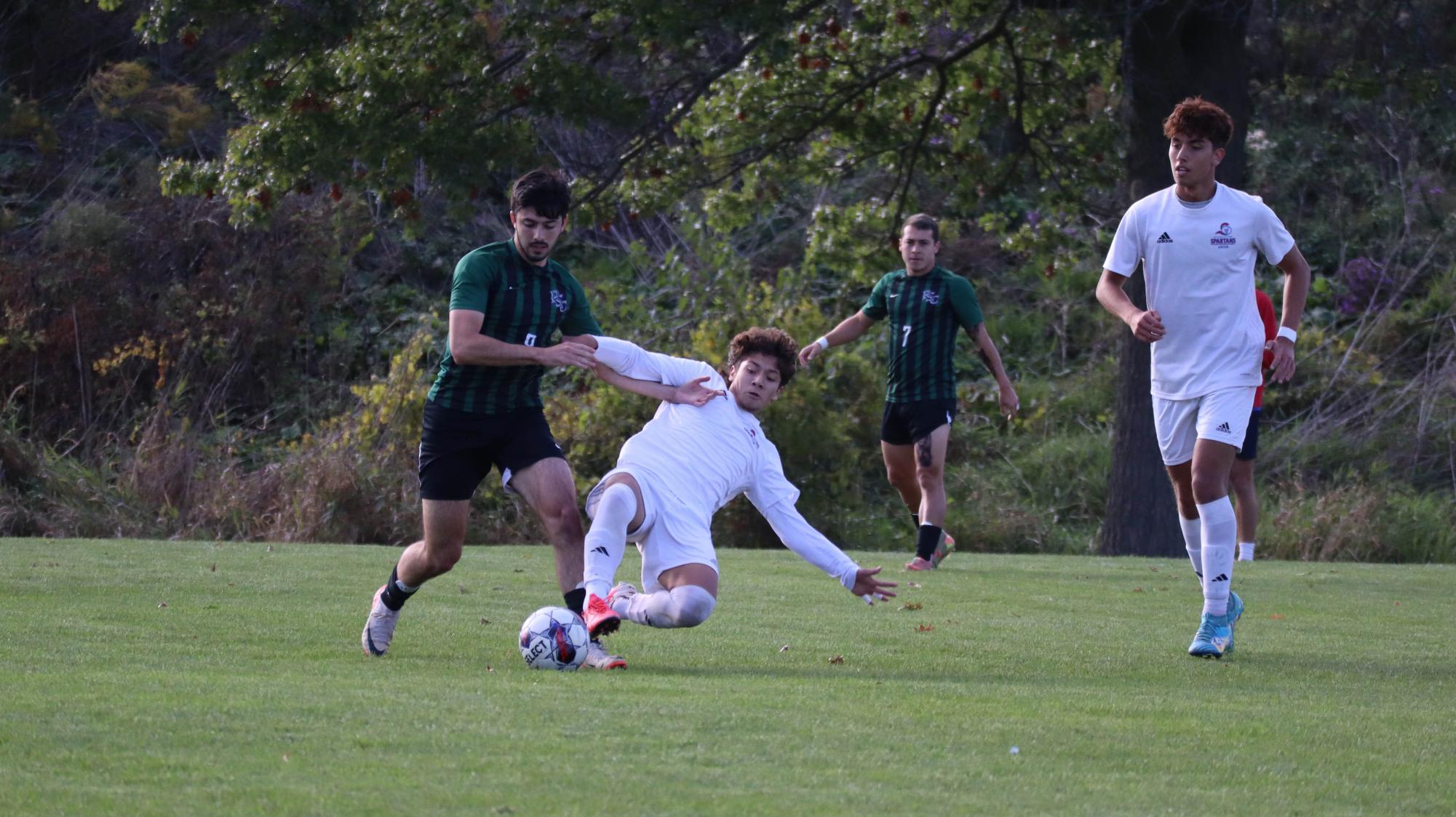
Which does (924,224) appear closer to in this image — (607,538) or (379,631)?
(607,538)

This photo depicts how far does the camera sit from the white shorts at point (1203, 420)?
7016 mm

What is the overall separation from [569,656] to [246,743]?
1789 mm

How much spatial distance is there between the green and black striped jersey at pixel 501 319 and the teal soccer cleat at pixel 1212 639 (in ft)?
9.41

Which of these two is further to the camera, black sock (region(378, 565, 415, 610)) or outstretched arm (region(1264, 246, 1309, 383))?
outstretched arm (region(1264, 246, 1309, 383))

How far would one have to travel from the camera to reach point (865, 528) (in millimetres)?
16562

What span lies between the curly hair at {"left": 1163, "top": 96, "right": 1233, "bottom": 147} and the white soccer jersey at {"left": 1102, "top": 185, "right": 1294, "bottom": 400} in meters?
0.27

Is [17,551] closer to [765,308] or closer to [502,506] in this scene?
[502,506]

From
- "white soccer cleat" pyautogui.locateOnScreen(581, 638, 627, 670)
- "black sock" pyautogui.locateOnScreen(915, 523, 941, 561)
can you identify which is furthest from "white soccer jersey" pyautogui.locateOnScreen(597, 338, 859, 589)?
"black sock" pyautogui.locateOnScreen(915, 523, 941, 561)

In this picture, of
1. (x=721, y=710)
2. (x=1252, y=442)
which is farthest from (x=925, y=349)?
(x=721, y=710)

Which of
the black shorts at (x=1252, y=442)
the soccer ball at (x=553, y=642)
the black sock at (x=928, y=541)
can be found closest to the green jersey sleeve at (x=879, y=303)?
the black sock at (x=928, y=541)

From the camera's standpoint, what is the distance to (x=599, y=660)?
6258 mm

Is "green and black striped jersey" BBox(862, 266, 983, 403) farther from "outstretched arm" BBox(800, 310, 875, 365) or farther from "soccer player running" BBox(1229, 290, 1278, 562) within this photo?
"soccer player running" BBox(1229, 290, 1278, 562)

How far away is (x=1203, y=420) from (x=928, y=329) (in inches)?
167

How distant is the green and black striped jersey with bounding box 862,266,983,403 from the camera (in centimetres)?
1121
